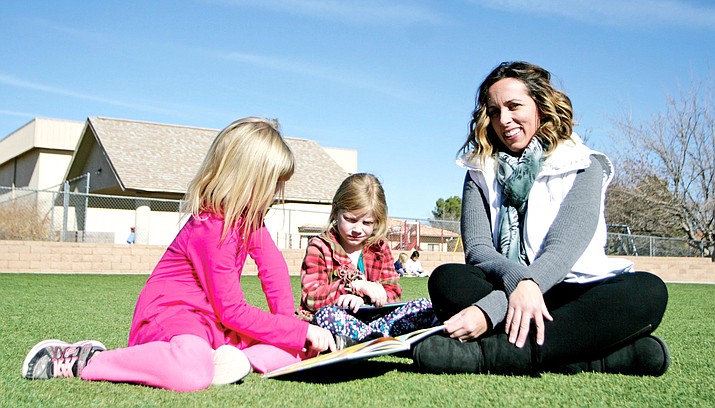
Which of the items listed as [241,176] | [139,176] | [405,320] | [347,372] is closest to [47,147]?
[139,176]

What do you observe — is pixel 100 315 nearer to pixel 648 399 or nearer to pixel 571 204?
pixel 571 204

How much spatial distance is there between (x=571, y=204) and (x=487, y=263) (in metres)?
0.45

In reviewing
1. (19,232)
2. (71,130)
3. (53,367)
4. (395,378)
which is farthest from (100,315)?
(71,130)

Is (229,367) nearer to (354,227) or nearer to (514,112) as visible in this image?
(354,227)

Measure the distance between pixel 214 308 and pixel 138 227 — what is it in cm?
2144

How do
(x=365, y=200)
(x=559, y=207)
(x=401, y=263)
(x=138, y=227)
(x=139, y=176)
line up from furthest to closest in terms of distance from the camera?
(x=139, y=176)
(x=138, y=227)
(x=401, y=263)
(x=365, y=200)
(x=559, y=207)

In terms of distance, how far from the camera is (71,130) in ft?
124

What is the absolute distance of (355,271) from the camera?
13.0 ft

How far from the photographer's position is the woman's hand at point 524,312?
8.76 ft

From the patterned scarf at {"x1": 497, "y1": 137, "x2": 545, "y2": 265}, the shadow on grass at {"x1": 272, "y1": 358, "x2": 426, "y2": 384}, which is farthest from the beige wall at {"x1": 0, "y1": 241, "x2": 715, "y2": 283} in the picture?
the patterned scarf at {"x1": 497, "y1": 137, "x2": 545, "y2": 265}

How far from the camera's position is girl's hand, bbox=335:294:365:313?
3646mm

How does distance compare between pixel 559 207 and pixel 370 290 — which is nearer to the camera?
pixel 559 207

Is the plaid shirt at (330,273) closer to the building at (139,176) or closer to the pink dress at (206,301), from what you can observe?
the pink dress at (206,301)

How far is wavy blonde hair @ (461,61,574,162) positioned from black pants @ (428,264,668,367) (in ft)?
2.38
